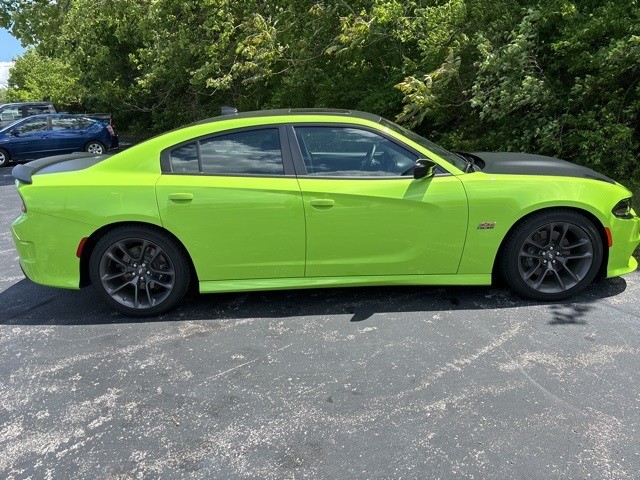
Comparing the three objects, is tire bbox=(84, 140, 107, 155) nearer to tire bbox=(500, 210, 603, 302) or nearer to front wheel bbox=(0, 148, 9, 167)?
front wheel bbox=(0, 148, 9, 167)

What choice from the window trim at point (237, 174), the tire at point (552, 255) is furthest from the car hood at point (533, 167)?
the window trim at point (237, 174)

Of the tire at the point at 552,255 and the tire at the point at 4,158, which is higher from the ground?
the tire at the point at 552,255

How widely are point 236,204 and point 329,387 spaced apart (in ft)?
4.89

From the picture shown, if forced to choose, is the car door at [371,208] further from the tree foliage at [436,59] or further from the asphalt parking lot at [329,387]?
the tree foliage at [436,59]

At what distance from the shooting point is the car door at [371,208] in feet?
12.1

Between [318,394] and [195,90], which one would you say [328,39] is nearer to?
[195,90]

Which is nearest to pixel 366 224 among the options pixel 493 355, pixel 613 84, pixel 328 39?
pixel 493 355

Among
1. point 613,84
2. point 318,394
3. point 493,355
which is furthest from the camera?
point 613,84

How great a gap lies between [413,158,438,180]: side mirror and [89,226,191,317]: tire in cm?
184

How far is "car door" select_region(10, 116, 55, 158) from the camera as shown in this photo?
45.3 ft

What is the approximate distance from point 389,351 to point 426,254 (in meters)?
0.87

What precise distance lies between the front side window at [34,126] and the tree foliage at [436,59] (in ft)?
7.66

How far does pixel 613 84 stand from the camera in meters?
6.16

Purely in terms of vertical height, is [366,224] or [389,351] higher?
[366,224]
